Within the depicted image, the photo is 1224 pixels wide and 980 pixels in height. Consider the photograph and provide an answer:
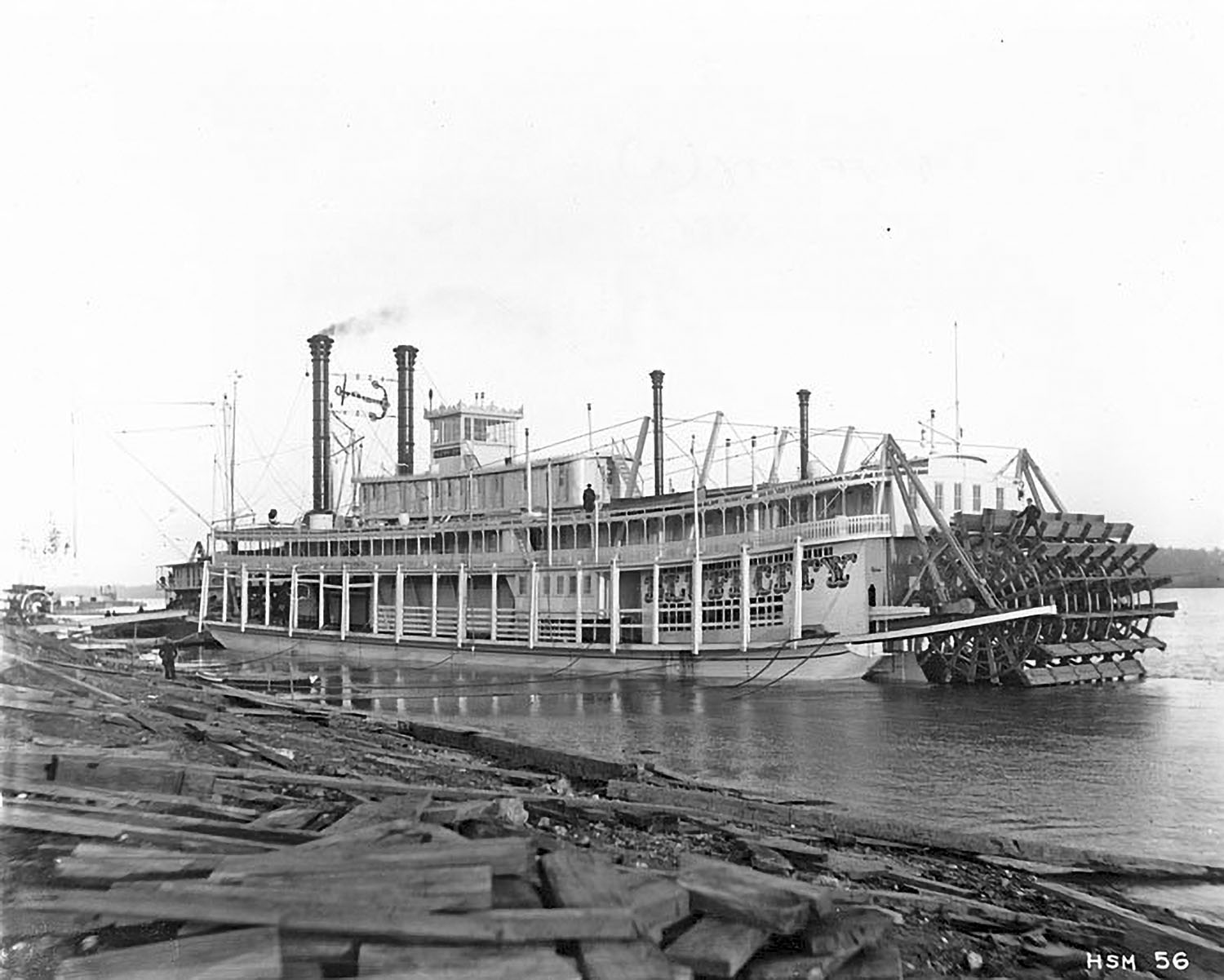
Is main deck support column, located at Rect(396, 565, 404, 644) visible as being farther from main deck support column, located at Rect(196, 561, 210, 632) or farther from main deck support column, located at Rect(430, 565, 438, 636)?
main deck support column, located at Rect(196, 561, 210, 632)

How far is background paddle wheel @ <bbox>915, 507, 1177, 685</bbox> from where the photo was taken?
28234mm

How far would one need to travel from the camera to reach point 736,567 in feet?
101

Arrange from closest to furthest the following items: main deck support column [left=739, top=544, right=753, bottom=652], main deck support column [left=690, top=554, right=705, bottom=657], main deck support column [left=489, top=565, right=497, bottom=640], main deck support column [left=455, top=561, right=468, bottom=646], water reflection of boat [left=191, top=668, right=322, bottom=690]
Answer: water reflection of boat [left=191, top=668, right=322, bottom=690]
main deck support column [left=739, top=544, right=753, bottom=652]
main deck support column [left=690, top=554, right=705, bottom=657]
main deck support column [left=489, top=565, right=497, bottom=640]
main deck support column [left=455, top=561, right=468, bottom=646]

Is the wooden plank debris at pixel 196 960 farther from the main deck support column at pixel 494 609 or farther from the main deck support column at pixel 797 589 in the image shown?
the main deck support column at pixel 494 609

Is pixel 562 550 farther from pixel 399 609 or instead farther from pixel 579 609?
pixel 399 609

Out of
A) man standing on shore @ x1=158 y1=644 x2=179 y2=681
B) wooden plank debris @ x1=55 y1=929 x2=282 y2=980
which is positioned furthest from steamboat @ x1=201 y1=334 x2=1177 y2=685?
wooden plank debris @ x1=55 y1=929 x2=282 y2=980

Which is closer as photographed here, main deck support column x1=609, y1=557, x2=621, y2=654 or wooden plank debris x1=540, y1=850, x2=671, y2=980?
wooden plank debris x1=540, y1=850, x2=671, y2=980

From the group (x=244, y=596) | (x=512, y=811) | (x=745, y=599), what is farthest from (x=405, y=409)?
(x=512, y=811)

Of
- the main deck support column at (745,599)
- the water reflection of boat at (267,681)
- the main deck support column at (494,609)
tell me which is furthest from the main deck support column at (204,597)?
the main deck support column at (745,599)

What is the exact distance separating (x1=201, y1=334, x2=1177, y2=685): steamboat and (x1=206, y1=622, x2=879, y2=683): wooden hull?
6 cm

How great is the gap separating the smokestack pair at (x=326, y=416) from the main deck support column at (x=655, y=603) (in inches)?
643

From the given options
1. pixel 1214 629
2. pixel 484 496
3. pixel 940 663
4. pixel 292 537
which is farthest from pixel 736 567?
pixel 1214 629

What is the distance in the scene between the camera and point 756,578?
30.5 meters

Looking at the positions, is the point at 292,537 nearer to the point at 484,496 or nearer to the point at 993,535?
the point at 484,496
